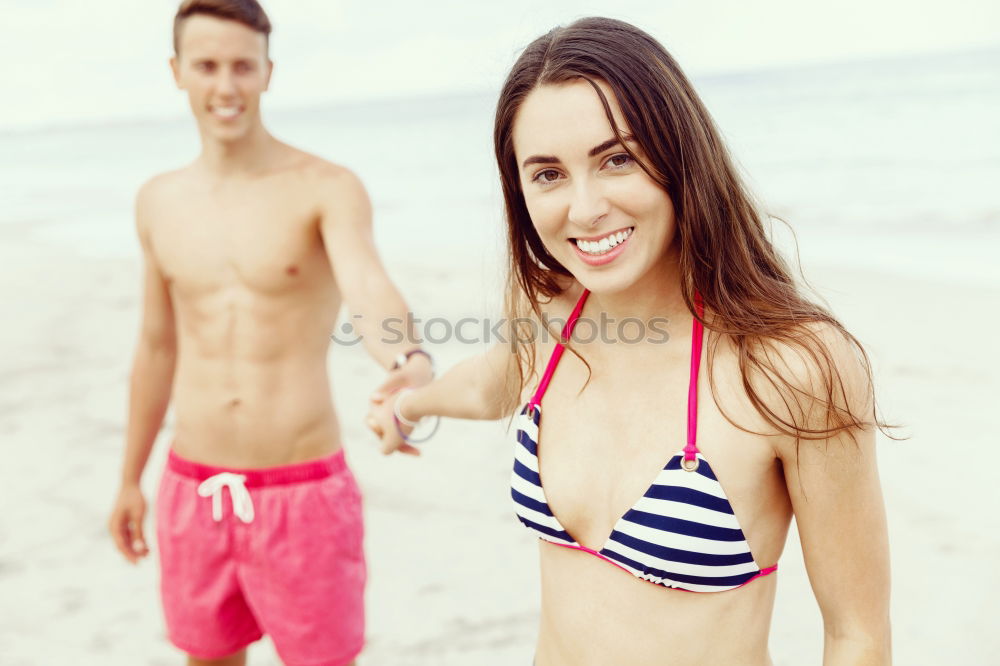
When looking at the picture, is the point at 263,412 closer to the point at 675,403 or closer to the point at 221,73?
the point at 221,73

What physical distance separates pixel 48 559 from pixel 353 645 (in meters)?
2.84

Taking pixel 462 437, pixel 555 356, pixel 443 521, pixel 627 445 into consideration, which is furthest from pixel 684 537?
pixel 462 437

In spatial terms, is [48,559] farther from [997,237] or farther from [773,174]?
[773,174]

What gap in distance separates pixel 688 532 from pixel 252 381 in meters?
1.71

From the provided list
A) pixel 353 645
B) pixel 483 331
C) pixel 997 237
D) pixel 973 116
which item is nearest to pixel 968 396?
pixel 483 331

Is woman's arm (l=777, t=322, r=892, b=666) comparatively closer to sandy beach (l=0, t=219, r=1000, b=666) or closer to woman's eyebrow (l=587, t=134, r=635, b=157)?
woman's eyebrow (l=587, t=134, r=635, b=157)

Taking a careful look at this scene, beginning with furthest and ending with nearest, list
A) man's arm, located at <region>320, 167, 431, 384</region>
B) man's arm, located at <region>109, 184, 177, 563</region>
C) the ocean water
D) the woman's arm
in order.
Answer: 1. the ocean water
2. man's arm, located at <region>109, 184, 177, 563</region>
3. man's arm, located at <region>320, 167, 431, 384</region>
4. the woman's arm

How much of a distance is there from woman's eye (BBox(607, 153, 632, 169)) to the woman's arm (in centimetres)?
46

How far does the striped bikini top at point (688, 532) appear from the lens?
1846mm

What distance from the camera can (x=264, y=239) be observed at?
10.1ft

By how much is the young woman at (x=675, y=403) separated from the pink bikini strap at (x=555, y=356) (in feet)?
0.29

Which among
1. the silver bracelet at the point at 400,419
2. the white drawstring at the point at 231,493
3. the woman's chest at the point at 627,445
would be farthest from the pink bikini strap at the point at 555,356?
the white drawstring at the point at 231,493

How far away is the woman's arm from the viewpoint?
1771 mm

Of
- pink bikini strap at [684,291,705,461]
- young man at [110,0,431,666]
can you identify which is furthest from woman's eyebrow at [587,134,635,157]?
young man at [110,0,431,666]
